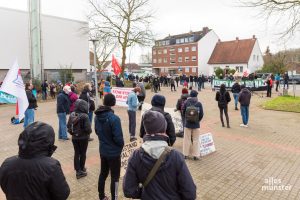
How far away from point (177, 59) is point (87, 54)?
38685 mm

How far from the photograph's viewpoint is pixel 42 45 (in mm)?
27562

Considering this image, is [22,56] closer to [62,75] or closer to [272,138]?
[62,75]

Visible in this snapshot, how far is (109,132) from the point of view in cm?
451

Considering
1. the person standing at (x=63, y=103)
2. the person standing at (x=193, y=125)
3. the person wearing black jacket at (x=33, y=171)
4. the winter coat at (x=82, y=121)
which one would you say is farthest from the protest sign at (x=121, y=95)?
the person wearing black jacket at (x=33, y=171)

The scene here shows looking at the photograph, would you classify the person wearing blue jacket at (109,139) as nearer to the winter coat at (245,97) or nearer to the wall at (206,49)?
the winter coat at (245,97)

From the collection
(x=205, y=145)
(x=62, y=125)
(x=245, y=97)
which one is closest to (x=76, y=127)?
(x=205, y=145)

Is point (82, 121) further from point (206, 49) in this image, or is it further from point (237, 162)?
point (206, 49)

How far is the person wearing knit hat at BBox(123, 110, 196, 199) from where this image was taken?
2500mm

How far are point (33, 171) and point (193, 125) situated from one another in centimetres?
493

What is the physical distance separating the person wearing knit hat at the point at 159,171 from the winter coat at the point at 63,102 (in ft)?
21.1

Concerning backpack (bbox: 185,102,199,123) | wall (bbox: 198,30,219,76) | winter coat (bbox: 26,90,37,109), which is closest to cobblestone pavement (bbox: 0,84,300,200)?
backpack (bbox: 185,102,199,123)

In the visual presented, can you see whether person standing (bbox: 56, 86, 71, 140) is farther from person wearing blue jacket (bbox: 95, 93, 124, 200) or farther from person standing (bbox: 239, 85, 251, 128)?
person standing (bbox: 239, 85, 251, 128)

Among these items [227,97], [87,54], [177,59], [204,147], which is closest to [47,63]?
[87,54]

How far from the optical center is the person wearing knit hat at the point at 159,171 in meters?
2.50
